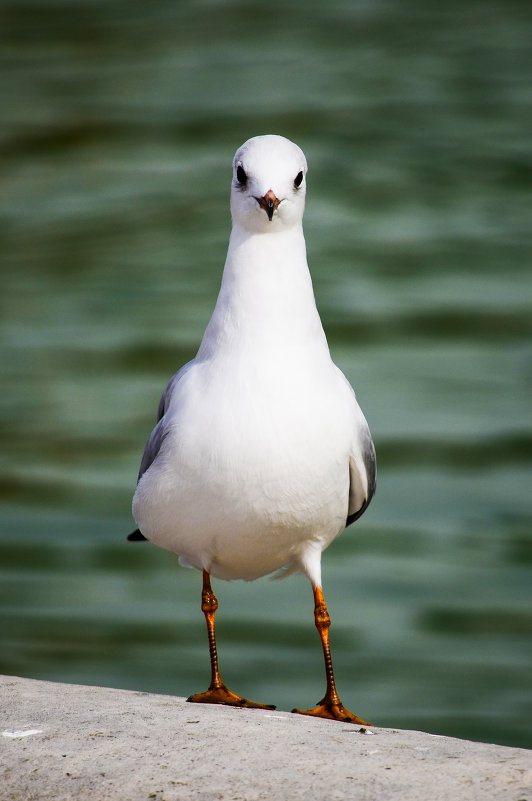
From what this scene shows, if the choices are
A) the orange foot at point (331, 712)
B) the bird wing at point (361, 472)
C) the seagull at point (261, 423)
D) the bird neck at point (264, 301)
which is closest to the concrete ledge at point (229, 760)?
the orange foot at point (331, 712)

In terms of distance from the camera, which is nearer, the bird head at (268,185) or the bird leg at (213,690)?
the bird head at (268,185)

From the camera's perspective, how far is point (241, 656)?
8641 millimetres

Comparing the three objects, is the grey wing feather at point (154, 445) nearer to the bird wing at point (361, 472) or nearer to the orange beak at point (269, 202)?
the bird wing at point (361, 472)

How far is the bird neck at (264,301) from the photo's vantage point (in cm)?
439

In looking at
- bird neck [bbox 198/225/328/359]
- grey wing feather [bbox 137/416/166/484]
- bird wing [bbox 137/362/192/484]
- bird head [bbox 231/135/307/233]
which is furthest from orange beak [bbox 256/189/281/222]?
grey wing feather [bbox 137/416/166/484]

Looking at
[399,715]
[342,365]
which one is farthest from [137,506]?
[342,365]

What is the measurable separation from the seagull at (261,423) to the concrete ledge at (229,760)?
58 centimetres

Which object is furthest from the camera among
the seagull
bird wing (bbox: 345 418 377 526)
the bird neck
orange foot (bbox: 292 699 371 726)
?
bird wing (bbox: 345 418 377 526)

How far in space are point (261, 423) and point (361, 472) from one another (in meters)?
0.62

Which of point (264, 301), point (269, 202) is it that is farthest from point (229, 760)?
point (269, 202)

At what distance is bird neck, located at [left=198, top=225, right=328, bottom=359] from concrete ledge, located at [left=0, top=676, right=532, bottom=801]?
1.34m

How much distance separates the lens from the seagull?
4.25 meters

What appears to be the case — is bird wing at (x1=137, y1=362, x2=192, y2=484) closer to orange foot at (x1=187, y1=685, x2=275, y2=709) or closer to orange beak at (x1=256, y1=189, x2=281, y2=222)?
orange beak at (x1=256, y1=189, x2=281, y2=222)

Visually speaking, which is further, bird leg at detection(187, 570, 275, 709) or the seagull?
bird leg at detection(187, 570, 275, 709)
